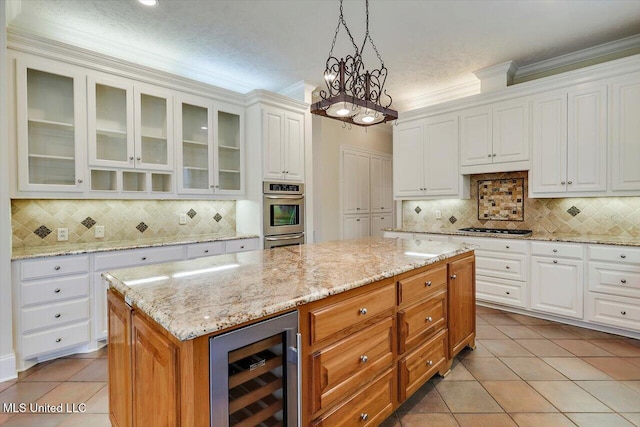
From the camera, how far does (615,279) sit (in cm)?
287

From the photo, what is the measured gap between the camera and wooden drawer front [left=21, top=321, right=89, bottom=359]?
237 centimetres

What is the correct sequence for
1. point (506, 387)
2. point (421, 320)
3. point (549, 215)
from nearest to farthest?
point (421, 320)
point (506, 387)
point (549, 215)

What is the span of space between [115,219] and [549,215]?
4.80 meters

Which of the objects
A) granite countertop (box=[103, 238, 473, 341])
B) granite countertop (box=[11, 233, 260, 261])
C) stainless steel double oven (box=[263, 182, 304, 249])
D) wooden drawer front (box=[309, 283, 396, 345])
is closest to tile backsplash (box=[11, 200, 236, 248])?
granite countertop (box=[11, 233, 260, 261])

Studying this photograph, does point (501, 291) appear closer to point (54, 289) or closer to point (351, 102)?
point (351, 102)

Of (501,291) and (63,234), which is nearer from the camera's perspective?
(63,234)

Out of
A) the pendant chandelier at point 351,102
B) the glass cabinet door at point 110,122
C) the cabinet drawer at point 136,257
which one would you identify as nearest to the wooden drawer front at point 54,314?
the cabinet drawer at point 136,257

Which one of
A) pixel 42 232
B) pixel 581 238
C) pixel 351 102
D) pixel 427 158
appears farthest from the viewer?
pixel 427 158

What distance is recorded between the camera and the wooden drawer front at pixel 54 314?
2.37 metres

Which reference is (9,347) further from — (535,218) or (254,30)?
(535,218)

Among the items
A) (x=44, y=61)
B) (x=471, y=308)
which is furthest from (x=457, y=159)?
(x=44, y=61)

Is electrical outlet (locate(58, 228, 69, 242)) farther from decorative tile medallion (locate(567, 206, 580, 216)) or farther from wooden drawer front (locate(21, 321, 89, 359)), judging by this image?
decorative tile medallion (locate(567, 206, 580, 216))

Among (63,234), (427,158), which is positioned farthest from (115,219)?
(427,158)

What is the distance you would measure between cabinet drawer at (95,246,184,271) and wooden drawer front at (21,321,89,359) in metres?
0.50
